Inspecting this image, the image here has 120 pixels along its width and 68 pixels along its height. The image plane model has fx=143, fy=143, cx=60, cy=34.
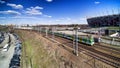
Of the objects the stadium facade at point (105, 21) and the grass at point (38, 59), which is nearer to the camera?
the grass at point (38, 59)

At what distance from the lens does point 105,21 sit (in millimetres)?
143500

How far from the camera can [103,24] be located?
147 meters

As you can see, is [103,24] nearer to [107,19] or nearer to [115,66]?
[107,19]

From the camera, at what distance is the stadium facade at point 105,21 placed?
12685cm

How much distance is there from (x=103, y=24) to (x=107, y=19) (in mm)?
9110

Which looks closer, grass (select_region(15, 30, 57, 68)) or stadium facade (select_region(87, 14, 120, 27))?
grass (select_region(15, 30, 57, 68))

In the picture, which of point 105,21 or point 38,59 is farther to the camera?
point 105,21

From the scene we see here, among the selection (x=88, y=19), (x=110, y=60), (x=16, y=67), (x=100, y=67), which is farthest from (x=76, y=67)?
(x=88, y=19)

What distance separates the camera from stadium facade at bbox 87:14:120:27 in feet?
416

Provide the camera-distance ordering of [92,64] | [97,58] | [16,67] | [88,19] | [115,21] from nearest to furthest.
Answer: [92,64] → [97,58] → [16,67] → [115,21] → [88,19]

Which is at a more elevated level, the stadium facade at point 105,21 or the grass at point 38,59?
the stadium facade at point 105,21

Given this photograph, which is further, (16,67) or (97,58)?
(16,67)

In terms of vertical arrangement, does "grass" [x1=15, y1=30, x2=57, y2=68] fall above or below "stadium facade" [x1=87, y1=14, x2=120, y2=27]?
below

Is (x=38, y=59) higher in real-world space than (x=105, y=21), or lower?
lower
